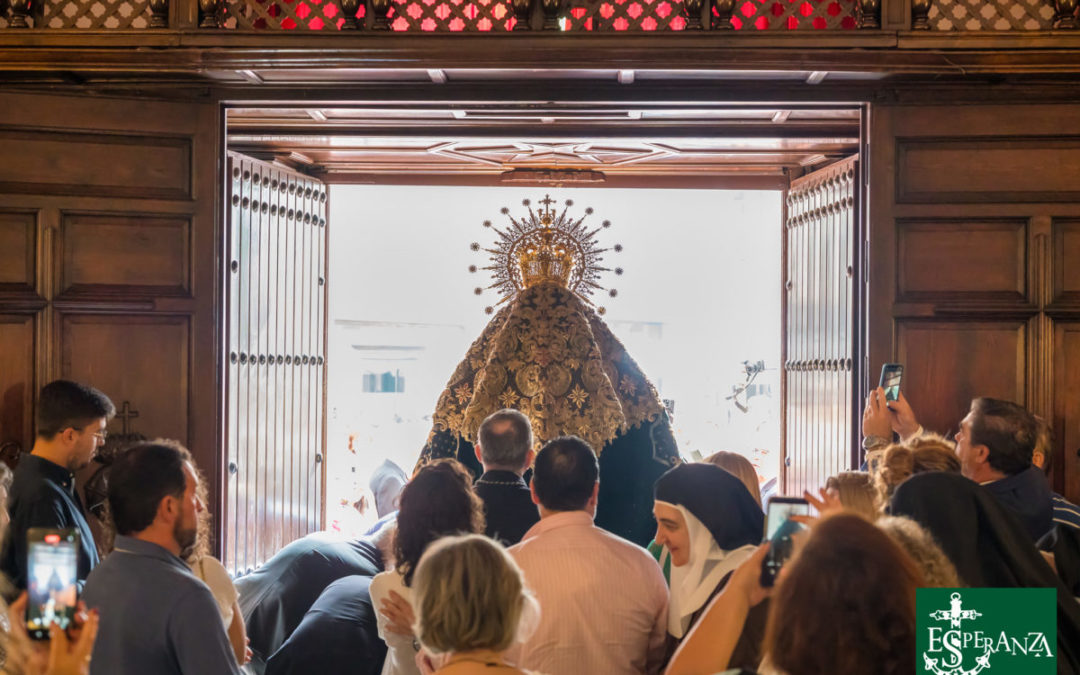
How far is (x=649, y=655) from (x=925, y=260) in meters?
2.61

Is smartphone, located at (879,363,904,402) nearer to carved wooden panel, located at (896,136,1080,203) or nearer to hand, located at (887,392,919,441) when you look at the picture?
hand, located at (887,392,919,441)

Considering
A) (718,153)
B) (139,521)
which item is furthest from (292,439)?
(139,521)

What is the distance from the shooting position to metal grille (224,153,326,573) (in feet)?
18.4

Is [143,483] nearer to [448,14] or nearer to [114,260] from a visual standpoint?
[114,260]

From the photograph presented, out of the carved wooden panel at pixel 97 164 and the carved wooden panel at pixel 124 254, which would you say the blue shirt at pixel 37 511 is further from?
the carved wooden panel at pixel 97 164

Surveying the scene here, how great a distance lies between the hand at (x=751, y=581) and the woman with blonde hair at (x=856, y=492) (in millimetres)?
742

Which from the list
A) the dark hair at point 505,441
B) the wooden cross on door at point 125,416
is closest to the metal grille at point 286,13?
the wooden cross on door at point 125,416

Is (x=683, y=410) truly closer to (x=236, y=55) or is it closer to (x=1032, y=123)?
(x=1032, y=123)

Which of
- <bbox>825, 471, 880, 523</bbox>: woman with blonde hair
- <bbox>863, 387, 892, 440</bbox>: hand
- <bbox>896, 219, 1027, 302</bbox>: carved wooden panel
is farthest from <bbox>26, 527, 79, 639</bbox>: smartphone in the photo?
<bbox>896, 219, 1027, 302</bbox>: carved wooden panel

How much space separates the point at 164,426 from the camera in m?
4.75

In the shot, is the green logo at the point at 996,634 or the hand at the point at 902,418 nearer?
the green logo at the point at 996,634

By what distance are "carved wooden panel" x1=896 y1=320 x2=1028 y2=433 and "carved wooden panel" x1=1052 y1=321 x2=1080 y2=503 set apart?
14 centimetres

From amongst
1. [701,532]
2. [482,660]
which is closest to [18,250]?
[701,532]

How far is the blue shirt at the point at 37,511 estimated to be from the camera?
3441mm
